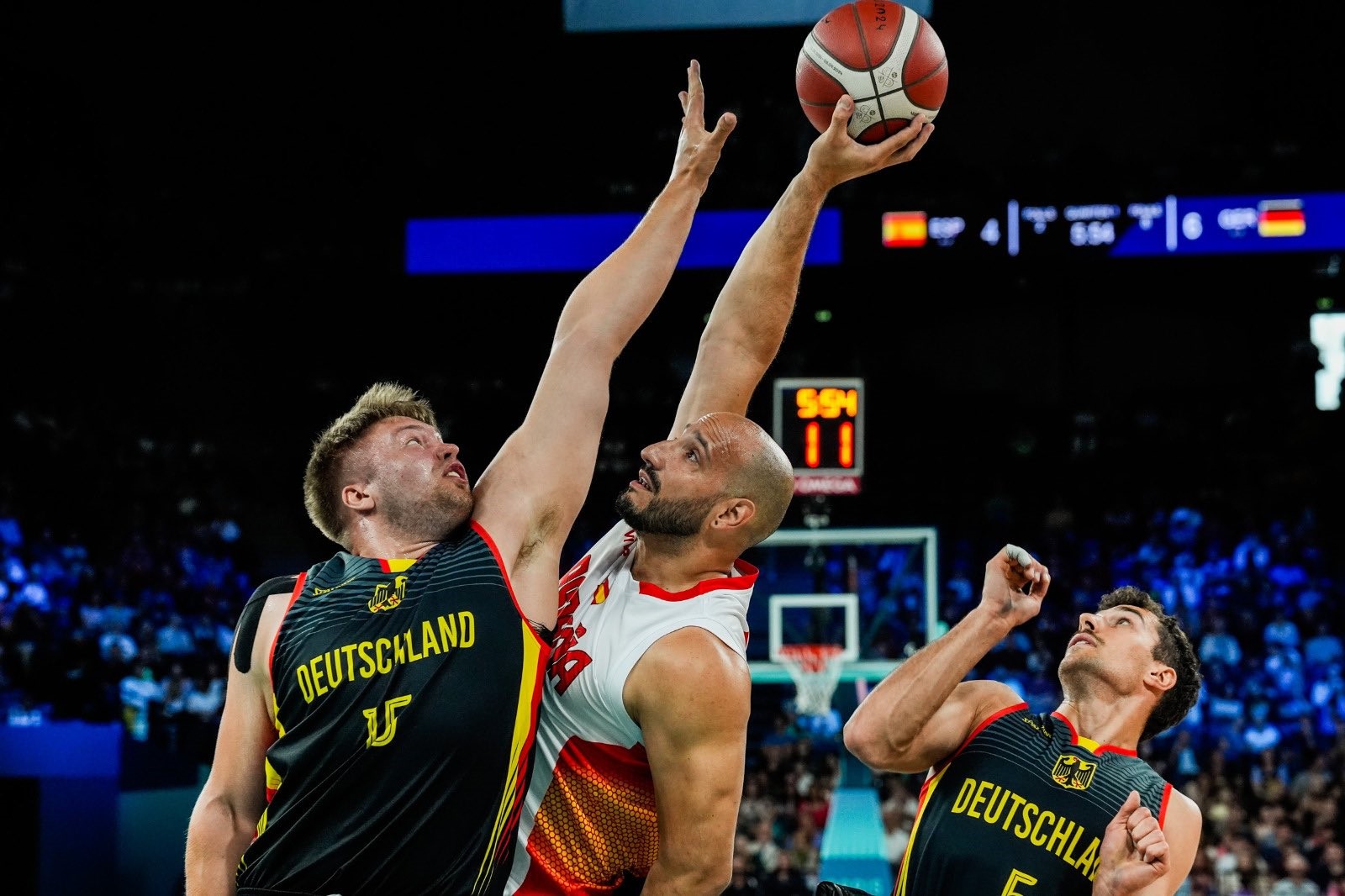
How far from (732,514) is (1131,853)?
1257mm

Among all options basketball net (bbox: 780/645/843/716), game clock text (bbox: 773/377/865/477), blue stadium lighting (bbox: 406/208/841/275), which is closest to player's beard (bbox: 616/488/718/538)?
game clock text (bbox: 773/377/865/477)

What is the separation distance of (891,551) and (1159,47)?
28.9ft

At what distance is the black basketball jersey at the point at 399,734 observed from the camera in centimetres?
281

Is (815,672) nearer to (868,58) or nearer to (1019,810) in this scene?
(1019,810)

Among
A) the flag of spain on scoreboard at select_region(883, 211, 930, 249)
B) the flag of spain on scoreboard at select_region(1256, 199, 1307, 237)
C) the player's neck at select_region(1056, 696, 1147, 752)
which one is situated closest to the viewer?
the player's neck at select_region(1056, 696, 1147, 752)

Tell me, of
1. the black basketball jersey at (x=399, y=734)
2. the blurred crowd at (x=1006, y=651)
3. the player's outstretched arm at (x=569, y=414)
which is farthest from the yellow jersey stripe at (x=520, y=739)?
the blurred crowd at (x=1006, y=651)

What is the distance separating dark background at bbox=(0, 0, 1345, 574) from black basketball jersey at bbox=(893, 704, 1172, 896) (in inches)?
518

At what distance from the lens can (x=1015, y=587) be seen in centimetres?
359

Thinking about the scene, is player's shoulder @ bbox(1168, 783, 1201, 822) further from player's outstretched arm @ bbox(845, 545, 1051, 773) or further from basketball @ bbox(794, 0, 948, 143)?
basketball @ bbox(794, 0, 948, 143)

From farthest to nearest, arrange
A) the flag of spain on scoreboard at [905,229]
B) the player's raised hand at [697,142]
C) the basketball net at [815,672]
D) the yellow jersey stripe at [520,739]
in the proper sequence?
the flag of spain on scoreboard at [905,229] → the basketball net at [815,672] → the player's raised hand at [697,142] → the yellow jersey stripe at [520,739]

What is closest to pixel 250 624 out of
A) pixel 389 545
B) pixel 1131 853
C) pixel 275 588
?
pixel 275 588

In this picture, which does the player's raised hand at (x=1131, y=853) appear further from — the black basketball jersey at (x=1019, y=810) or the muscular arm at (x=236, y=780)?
the muscular arm at (x=236, y=780)

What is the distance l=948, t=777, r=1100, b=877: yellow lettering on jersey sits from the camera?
12.1 feet

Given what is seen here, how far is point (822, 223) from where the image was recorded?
52.5 ft
